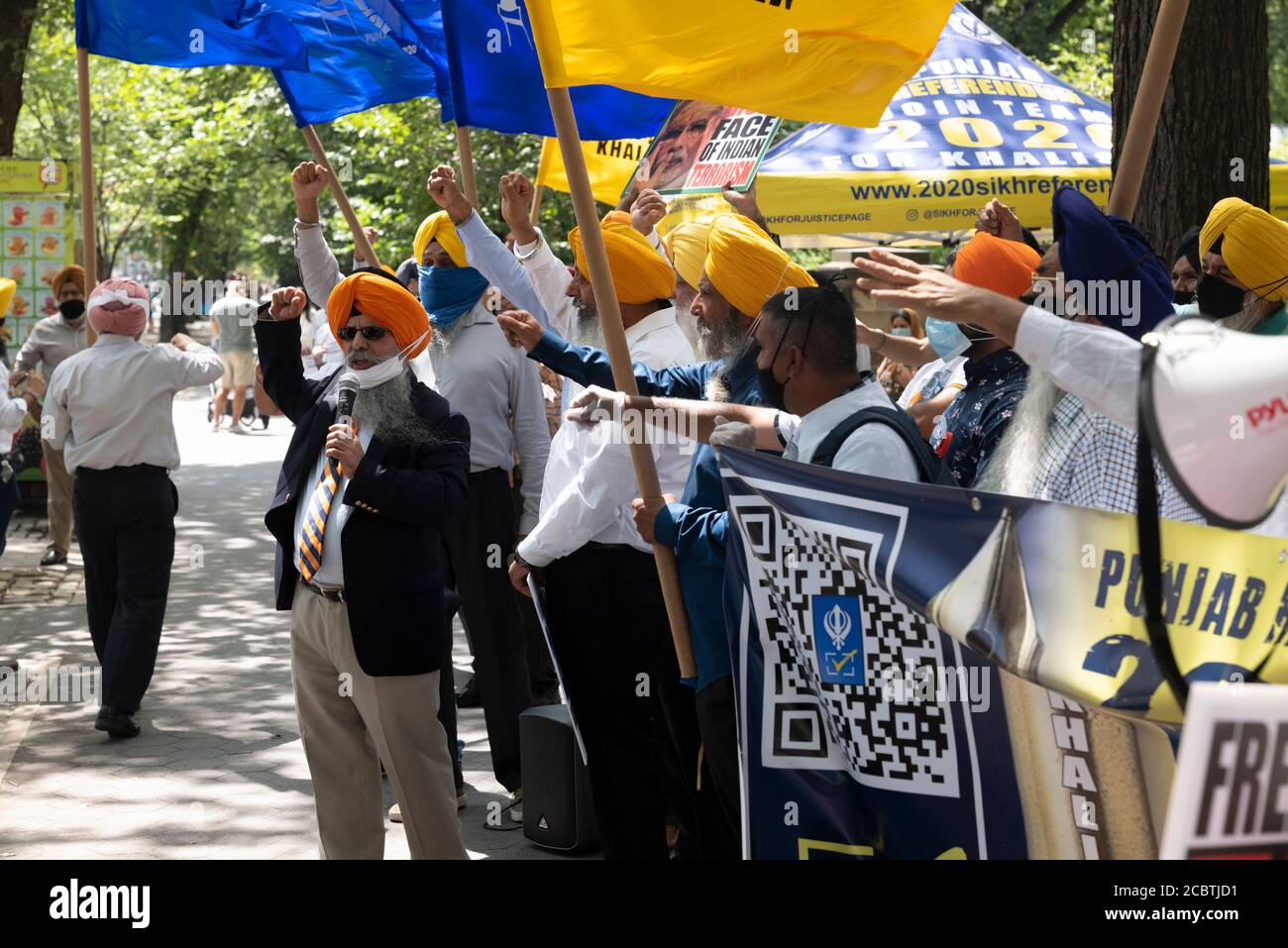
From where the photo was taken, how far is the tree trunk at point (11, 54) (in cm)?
1508

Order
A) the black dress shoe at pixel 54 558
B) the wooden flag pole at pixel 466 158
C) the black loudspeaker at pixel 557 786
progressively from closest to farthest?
the black loudspeaker at pixel 557 786
the wooden flag pole at pixel 466 158
the black dress shoe at pixel 54 558

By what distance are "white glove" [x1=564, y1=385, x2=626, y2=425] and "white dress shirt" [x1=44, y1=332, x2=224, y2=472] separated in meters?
4.15

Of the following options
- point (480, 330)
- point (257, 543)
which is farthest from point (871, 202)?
point (257, 543)

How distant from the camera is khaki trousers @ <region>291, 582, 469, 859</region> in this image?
5.04m

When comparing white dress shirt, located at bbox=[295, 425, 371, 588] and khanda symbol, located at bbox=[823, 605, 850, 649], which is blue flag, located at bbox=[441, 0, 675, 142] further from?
khanda symbol, located at bbox=[823, 605, 850, 649]

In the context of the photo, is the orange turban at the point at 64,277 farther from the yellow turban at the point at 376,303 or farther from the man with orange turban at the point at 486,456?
the yellow turban at the point at 376,303

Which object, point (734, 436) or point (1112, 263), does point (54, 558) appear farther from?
point (1112, 263)

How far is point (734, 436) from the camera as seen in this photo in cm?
438

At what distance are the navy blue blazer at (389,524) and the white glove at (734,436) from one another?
107cm

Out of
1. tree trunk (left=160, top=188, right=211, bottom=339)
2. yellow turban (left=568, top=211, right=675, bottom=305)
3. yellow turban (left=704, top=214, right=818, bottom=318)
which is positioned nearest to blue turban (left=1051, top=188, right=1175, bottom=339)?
yellow turban (left=704, top=214, right=818, bottom=318)

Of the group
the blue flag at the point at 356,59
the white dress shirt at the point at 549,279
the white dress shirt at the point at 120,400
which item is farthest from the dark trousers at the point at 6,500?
the white dress shirt at the point at 549,279

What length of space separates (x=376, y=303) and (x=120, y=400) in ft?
11.4

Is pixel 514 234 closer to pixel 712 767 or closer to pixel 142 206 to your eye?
pixel 712 767

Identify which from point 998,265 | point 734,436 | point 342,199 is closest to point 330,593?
point 734,436
